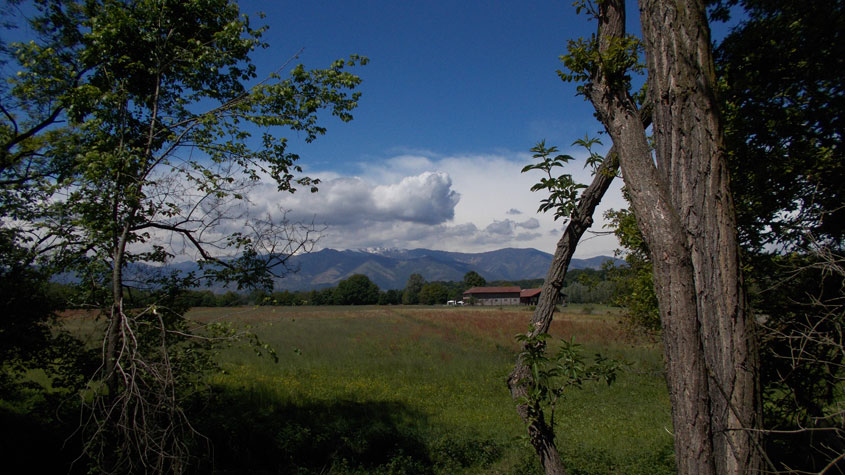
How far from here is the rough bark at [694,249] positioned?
71.2 inches

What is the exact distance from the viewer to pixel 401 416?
11.5 meters

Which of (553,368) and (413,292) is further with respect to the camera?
(413,292)

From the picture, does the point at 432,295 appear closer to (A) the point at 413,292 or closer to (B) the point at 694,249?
(A) the point at 413,292

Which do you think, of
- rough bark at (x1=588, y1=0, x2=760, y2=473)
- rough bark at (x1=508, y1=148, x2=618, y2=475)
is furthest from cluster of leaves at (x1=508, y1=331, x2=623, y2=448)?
rough bark at (x1=588, y1=0, x2=760, y2=473)

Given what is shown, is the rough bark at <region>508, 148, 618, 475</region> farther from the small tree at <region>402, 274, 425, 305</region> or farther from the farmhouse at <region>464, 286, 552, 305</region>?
the small tree at <region>402, 274, 425, 305</region>

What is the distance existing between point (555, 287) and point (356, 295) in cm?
8759

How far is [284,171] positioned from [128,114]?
1979 mm

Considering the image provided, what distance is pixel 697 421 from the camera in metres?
1.84

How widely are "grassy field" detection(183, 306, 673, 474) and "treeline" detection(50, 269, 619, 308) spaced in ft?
1.22

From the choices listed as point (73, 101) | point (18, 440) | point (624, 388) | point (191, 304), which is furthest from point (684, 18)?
point (624, 388)

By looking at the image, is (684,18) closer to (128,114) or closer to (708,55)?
(708,55)

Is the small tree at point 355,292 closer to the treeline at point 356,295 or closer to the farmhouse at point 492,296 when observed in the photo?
the treeline at point 356,295

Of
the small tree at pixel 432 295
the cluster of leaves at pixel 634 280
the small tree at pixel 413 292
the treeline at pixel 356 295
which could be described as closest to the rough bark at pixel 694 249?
the cluster of leaves at pixel 634 280

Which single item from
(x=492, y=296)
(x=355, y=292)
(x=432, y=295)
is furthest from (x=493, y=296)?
(x=355, y=292)
